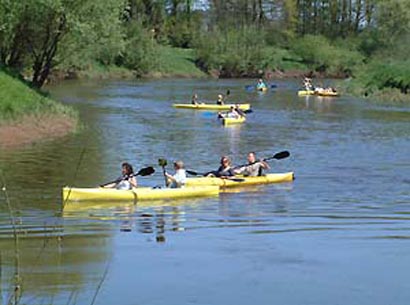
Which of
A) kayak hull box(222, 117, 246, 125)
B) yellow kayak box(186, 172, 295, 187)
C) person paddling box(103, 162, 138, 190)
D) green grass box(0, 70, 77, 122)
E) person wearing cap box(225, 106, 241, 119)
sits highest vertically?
green grass box(0, 70, 77, 122)

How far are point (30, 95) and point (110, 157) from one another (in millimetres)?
5755

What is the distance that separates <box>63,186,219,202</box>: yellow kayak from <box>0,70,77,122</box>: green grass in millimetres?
10388

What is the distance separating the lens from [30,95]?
29.2 meters

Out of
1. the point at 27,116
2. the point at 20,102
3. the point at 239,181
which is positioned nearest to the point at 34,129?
the point at 27,116

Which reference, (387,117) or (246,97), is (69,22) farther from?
(246,97)

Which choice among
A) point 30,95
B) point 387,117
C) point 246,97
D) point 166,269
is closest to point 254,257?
point 166,269

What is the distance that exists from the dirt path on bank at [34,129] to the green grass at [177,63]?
156 ft

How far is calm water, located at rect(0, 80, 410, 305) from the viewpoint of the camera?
10.5 meters

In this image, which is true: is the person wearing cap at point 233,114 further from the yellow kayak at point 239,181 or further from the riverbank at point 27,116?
the yellow kayak at point 239,181

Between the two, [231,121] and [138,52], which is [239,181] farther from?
[138,52]

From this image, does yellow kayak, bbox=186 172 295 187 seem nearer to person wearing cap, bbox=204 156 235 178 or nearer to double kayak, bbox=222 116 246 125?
person wearing cap, bbox=204 156 235 178

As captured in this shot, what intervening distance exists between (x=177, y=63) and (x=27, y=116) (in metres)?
52.6

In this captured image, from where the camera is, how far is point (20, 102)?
92.1 ft

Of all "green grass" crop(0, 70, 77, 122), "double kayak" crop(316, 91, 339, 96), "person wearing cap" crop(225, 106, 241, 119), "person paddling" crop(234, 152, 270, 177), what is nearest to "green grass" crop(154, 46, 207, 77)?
"double kayak" crop(316, 91, 339, 96)
